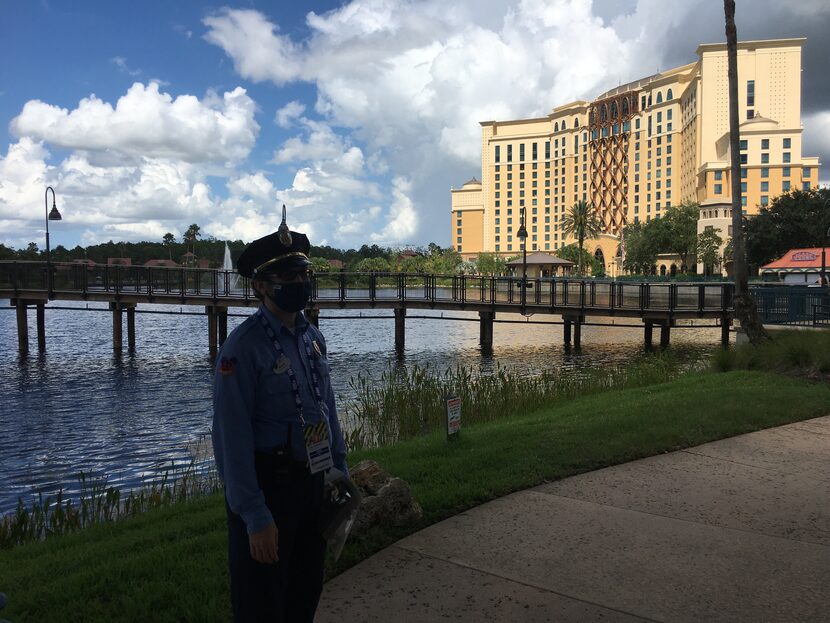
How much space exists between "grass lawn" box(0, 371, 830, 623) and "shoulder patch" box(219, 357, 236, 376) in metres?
1.85

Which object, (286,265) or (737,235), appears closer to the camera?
(286,265)

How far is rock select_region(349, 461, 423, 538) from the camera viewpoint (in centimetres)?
534

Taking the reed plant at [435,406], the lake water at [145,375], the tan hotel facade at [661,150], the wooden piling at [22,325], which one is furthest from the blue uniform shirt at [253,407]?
the tan hotel facade at [661,150]

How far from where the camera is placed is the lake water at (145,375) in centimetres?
1239

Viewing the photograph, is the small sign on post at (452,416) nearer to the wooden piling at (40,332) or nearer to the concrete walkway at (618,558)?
the concrete walkway at (618,558)

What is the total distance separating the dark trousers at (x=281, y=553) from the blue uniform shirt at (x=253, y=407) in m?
0.12

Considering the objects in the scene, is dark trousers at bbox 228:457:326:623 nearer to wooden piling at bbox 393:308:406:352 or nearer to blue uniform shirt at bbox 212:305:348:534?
blue uniform shirt at bbox 212:305:348:534

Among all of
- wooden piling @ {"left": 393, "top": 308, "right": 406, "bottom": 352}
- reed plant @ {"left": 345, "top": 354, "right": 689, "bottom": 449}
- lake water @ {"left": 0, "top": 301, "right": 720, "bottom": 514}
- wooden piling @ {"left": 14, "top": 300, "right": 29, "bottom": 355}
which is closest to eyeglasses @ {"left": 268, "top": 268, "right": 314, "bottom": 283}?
reed plant @ {"left": 345, "top": 354, "right": 689, "bottom": 449}

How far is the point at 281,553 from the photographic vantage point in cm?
308

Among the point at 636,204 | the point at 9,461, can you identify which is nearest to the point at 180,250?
the point at 636,204

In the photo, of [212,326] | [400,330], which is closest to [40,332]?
[212,326]

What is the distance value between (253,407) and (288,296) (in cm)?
54

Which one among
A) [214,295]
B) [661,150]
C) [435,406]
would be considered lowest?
[435,406]

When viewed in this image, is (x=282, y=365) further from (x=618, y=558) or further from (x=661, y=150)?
(x=661, y=150)
